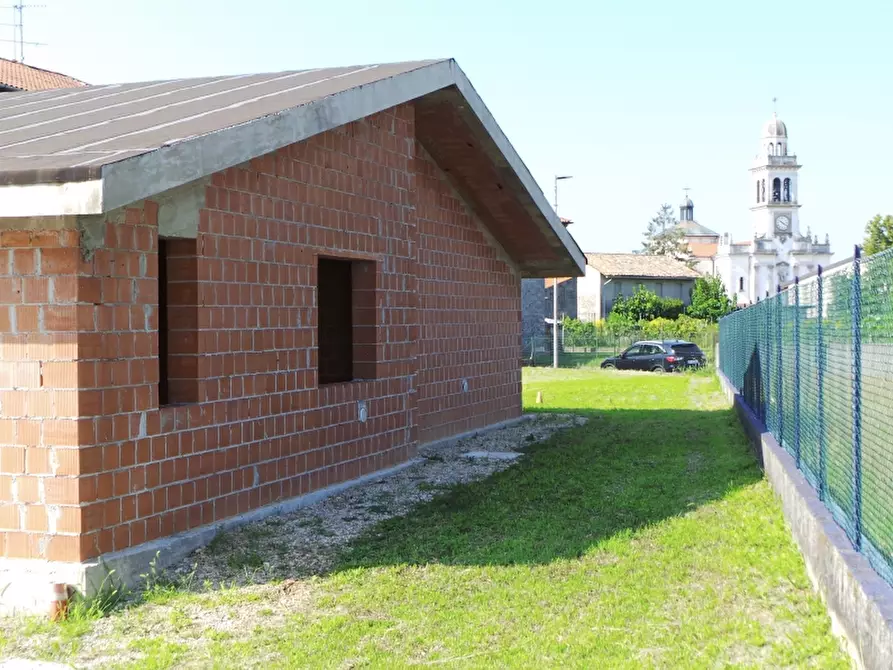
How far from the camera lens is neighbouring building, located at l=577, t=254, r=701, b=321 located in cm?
7450

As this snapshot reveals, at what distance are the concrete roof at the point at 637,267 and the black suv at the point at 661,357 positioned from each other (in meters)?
32.3

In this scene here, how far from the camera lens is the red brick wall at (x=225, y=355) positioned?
6906 mm

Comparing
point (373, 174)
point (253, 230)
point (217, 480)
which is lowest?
point (217, 480)

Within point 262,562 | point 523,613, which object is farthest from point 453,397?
point 523,613

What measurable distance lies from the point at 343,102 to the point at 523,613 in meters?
5.10

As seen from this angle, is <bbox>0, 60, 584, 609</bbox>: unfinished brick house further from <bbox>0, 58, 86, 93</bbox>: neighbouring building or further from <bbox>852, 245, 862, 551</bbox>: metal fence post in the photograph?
<bbox>0, 58, 86, 93</bbox>: neighbouring building

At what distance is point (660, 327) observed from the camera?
57875 mm

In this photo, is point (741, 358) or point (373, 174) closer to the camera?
point (373, 174)

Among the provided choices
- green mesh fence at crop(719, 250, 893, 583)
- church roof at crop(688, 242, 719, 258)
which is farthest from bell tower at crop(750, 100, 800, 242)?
green mesh fence at crop(719, 250, 893, 583)

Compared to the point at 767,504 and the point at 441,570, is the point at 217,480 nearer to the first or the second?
the point at 441,570

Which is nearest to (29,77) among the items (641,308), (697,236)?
(641,308)

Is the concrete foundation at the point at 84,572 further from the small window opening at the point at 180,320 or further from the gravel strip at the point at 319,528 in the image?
the small window opening at the point at 180,320

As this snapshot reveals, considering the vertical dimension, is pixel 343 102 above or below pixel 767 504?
above

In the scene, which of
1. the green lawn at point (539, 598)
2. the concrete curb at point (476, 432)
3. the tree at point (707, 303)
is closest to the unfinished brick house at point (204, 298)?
the concrete curb at point (476, 432)
